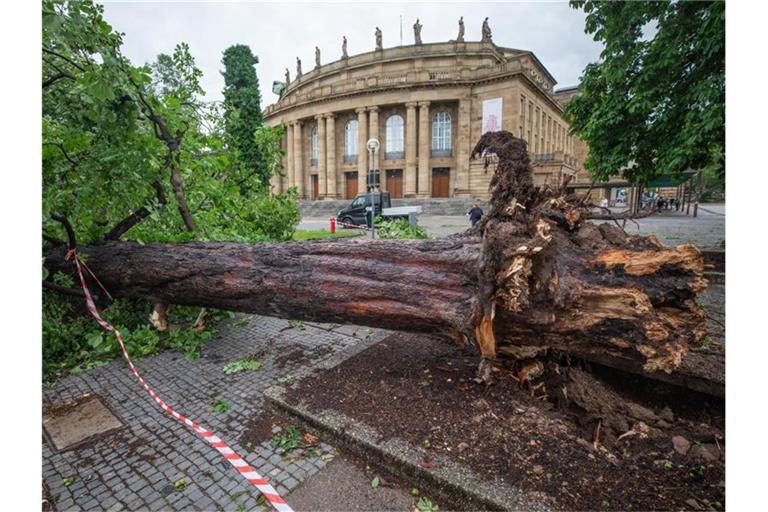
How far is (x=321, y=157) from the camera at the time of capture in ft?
144

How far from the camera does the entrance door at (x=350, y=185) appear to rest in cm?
4306

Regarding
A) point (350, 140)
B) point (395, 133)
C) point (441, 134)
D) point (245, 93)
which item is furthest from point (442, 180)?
point (245, 93)

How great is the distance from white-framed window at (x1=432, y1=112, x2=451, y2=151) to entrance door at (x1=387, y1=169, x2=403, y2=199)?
4450mm

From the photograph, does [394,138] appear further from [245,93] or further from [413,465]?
[413,465]

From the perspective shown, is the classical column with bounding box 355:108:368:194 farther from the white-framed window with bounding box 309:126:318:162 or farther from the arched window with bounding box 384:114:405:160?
the white-framed window with bounding box 309:126:318:162

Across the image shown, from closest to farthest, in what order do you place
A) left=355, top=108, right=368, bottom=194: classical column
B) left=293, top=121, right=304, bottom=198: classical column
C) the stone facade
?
the stone facade < left=355, top=108, right=368, bottom=194: classical column < left=293, top=121, right=304, bottom=198: classical column

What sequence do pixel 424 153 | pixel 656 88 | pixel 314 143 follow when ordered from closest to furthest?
pixel 656 88
pixel 424 153
pixel 314 143

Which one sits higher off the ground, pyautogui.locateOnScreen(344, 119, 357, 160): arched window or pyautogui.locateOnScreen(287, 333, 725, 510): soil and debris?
pyautogui.locateOnScreen(344, 119, 357, 160): arched window

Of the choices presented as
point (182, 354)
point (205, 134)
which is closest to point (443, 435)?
point (182, 354)

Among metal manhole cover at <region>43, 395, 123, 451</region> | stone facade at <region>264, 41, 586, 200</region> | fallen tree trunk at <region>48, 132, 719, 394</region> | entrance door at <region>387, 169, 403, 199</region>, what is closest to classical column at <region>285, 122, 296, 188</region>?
stone facade at <region>264, 41, 586, 200</region>

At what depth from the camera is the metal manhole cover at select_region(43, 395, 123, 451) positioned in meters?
2.99

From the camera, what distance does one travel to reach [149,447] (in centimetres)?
284

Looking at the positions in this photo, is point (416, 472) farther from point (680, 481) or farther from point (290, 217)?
point (290, 217)

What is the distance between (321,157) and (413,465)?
4412 cm
